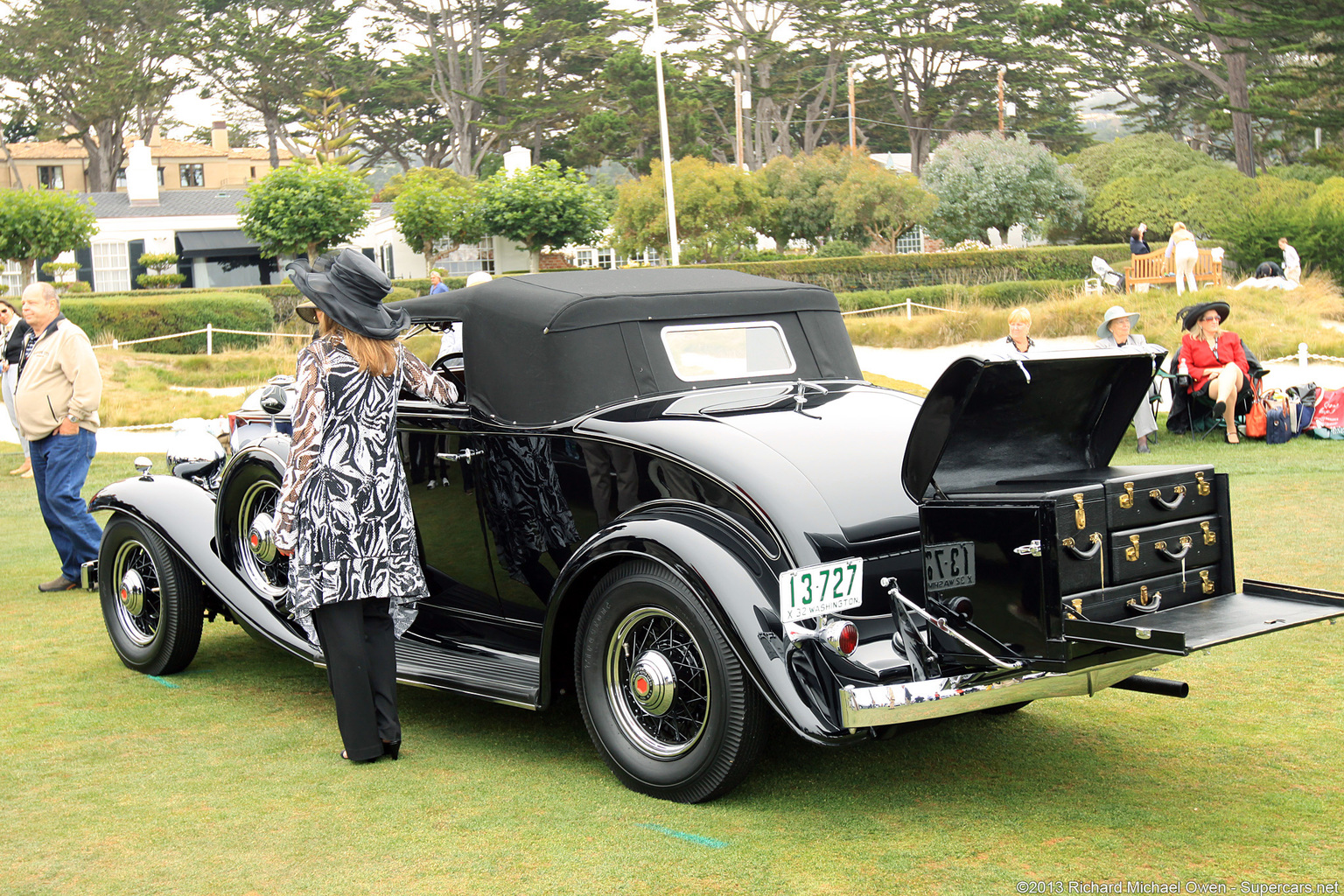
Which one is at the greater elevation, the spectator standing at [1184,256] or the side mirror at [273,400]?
the spectator standing at [1184,256]

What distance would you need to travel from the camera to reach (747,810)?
12.9ft

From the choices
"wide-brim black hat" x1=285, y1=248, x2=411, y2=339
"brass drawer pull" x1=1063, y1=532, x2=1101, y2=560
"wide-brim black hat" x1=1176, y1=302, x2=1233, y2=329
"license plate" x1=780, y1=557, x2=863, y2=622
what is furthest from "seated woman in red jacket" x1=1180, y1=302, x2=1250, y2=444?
"wide-brim black hat" x1=285, y1=248, x2=411, y2=339

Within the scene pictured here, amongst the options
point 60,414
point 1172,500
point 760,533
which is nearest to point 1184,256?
point 60,414

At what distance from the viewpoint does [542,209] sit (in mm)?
38781

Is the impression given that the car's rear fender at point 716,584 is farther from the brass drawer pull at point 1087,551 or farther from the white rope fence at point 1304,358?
the white rope fence at point 1304,358

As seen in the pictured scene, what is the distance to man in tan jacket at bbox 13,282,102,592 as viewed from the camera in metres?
7.36

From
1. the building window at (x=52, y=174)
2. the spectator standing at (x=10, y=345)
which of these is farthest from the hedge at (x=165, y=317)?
the building window at (x=52, y=174)

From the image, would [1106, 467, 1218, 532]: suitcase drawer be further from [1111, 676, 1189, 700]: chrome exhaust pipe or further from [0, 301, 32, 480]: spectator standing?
[0, 301, 32, 480]: spectator standing

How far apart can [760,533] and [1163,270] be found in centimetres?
2536

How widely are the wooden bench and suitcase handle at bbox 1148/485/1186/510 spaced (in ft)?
73.4

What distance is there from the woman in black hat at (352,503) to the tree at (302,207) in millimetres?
34035

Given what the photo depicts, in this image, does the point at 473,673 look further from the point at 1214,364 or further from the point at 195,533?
the point at 1214,364

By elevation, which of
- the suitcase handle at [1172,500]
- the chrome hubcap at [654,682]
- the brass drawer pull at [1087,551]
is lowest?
the chrome hubcap at [654,682]

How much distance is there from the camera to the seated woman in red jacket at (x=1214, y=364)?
1210cm
